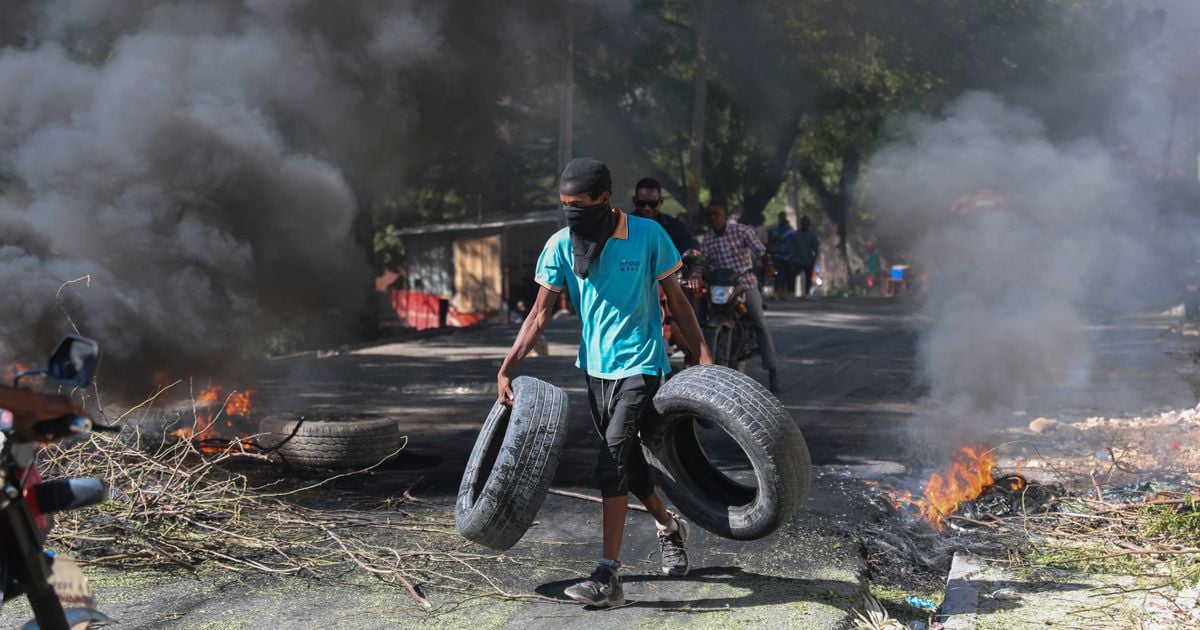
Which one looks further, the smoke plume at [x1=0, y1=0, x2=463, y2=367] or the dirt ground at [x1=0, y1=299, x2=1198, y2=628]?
the smoke plume at [x1=0, y1=0, x2=463, y2=367]

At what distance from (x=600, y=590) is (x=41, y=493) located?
207cm

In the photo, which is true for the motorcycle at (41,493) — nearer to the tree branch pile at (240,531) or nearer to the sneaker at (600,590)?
the tree branch pile at (240,531)

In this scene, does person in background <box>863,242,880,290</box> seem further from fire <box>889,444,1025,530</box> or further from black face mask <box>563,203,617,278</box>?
black face mask <box>563,203,617,278</box>

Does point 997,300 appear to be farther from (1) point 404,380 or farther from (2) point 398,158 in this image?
(2) point 398,158

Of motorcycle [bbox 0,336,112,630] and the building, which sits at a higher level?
the building

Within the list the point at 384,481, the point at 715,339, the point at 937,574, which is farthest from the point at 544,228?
the point at 937,574

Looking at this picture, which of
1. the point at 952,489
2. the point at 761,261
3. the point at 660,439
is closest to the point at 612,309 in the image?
the point at 660,439

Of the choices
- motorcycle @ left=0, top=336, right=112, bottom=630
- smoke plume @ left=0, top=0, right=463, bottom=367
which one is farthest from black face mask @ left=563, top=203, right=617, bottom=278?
smoke plume @ left=0, top=0, right=463, bottom=367

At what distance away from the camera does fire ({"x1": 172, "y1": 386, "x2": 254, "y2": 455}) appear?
6.62m

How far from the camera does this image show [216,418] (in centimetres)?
Result: 680

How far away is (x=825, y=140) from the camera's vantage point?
26.5 metres

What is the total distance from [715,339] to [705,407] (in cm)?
474

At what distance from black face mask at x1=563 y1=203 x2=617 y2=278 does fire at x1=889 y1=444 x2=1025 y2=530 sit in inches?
95.4

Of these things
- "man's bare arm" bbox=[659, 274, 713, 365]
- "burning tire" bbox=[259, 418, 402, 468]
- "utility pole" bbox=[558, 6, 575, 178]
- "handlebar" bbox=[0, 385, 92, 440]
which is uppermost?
"utility pole" bbox=[558, 6, 575, 178]
